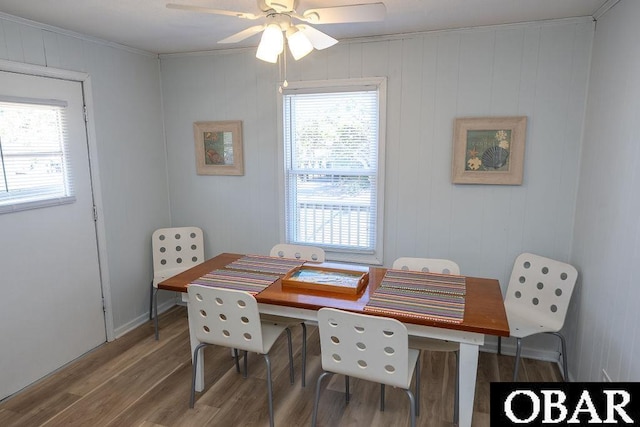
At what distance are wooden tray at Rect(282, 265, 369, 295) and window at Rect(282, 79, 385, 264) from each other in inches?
36.4

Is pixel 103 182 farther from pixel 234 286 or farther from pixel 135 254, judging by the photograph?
pixel 234 286

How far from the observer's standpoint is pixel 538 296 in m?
2.75

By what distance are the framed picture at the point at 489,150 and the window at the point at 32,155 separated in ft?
9.26

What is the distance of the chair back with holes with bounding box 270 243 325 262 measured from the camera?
2955mm

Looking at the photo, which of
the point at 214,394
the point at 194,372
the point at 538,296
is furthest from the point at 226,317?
the point at 538,296

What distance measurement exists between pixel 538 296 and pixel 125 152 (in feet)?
11.0

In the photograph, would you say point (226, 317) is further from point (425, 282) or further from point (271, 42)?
point (271, 42)

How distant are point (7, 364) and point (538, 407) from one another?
3.13m

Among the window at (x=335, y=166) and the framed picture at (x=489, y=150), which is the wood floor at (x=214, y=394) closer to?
the window at (x=335, y=166)

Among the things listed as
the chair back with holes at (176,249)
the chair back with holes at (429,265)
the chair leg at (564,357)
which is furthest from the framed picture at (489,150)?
the chair back with holes at (176,249)

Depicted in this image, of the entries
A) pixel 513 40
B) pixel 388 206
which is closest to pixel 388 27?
pixel 513 40

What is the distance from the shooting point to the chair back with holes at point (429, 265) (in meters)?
2.64

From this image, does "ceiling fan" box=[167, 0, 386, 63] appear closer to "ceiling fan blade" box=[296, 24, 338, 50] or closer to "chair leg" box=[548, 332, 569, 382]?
"ceiling fan blade" box=[296, 24, 338, 50]

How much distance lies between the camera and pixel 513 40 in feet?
9.18
